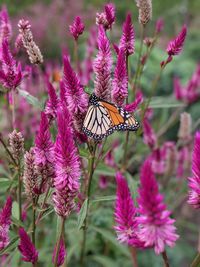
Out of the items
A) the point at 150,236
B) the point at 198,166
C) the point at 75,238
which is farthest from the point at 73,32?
the point at 75,238

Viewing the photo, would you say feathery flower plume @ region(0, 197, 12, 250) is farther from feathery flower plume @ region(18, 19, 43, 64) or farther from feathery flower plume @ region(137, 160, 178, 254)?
feathery flower plume @ region(18, 19, 43, 64)

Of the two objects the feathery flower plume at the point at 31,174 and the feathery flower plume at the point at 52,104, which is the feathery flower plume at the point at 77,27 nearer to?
Result: the feathery flower plume at the point at 52,104

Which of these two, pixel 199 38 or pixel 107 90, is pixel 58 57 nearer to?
pixel 199 38

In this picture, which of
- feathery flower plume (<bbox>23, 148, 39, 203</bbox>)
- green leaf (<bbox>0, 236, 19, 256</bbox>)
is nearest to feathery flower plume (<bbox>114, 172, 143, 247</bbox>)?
feathery flower plume (<bbox>23, 148, 39, 203</bbox>)

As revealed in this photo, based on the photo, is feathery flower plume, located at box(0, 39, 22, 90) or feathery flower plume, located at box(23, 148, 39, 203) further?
feathery flower plume, located at box(0, 39, 22, 90)

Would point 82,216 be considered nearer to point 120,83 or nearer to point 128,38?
point 120,83

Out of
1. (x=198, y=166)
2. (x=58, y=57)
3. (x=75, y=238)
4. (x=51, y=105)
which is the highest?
(x=58, y=57)
